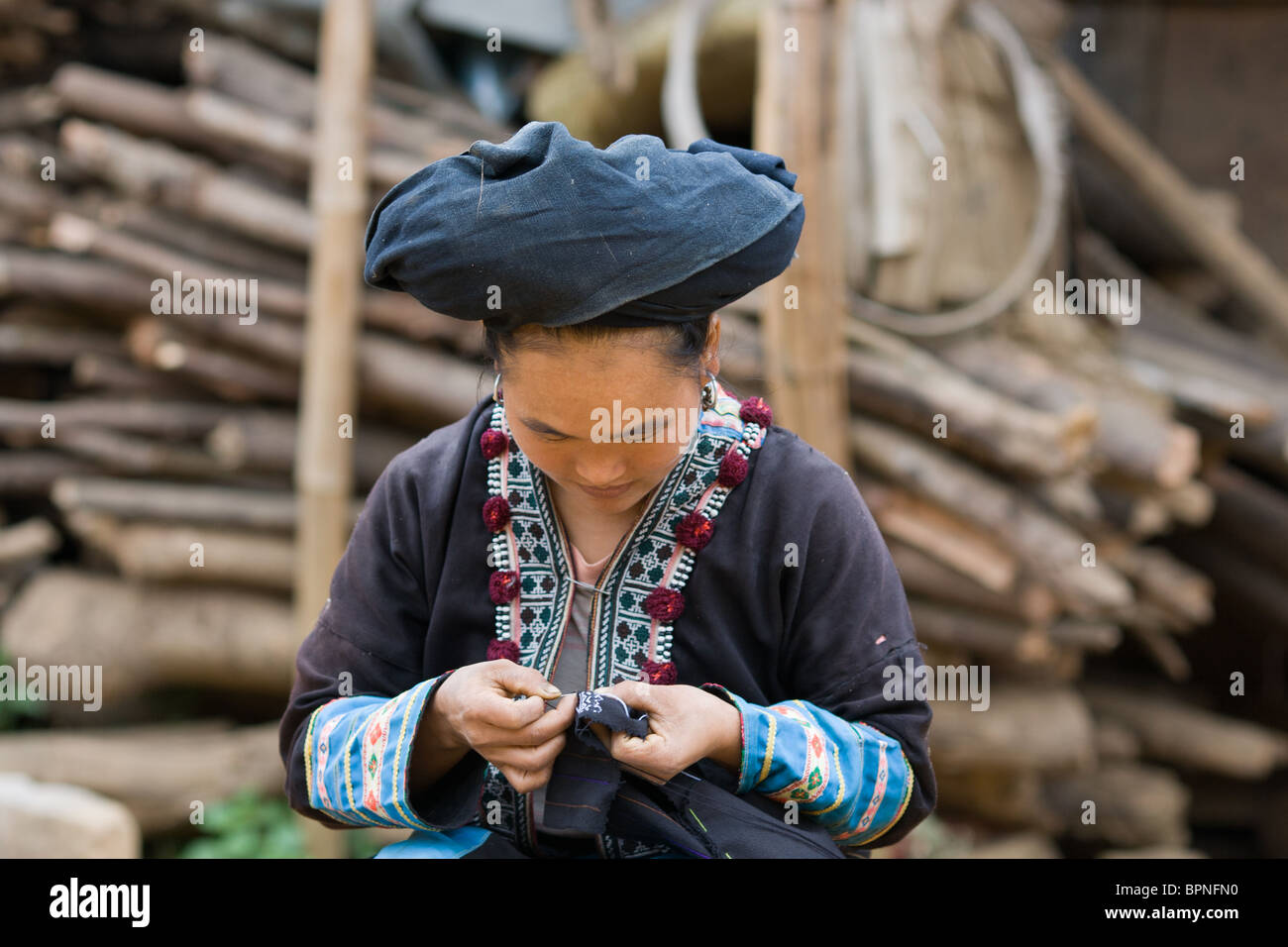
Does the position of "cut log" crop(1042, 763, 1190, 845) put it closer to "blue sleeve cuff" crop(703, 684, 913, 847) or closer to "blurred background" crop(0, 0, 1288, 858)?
A: "blurred background" crop(0, 0, 1288, 858)

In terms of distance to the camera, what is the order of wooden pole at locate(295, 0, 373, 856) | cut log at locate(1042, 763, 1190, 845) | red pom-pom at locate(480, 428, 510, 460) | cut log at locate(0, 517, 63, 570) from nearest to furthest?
red pom-pom at locate(480, 428, 510, 460)
wooden pole at locate(295, 0, 373, 856)
cut log at locate(1042, 763, 1190, 845)
cut log at locate(0, 517, 63, 570)

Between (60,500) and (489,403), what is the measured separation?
3.42 meters

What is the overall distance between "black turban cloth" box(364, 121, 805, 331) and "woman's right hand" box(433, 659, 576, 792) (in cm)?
51

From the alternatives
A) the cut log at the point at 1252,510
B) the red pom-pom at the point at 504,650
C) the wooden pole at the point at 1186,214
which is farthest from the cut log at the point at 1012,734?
the red pom-pom at the point at 504,650

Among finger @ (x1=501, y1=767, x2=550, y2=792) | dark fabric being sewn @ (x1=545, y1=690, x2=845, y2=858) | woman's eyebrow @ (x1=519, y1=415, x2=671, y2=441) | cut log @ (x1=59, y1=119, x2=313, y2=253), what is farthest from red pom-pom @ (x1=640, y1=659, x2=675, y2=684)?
cut log @ (x1=59, y1=119, x2=313, y2=253)

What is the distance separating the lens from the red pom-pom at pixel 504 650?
2041 millimetres

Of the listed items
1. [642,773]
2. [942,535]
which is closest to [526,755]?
[642,773]

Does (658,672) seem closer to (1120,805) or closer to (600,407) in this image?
(600,407)

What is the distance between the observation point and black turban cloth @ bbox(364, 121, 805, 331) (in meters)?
1.68

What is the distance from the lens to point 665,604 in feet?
6.63

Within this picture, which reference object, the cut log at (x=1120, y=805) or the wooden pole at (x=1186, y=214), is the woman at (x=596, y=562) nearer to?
the cut log at (x=1120, y=805)

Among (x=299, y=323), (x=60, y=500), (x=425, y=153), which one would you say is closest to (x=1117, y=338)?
(x=425, y=153)

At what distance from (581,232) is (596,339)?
0.56 ft
